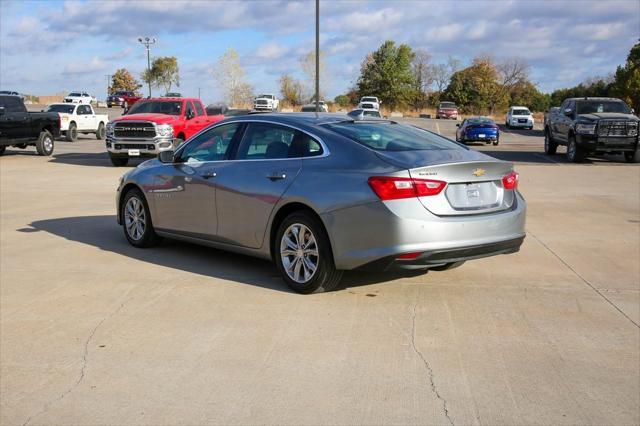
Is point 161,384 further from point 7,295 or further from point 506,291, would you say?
point 506,291

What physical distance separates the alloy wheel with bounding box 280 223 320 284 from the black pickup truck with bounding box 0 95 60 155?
744 inches

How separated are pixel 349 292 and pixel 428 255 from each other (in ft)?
3.30

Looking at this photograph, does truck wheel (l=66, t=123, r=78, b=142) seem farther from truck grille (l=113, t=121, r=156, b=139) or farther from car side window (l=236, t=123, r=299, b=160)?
car side window (l=236, t=123, r=299, b=160)

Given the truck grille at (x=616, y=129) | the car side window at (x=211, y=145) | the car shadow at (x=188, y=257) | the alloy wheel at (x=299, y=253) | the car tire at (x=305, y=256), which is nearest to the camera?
the car tire at (x=305, y=256)

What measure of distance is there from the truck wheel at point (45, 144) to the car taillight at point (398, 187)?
21286mm

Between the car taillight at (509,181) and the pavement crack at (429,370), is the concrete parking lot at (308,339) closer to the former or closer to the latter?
the pavement crack at (429,370)

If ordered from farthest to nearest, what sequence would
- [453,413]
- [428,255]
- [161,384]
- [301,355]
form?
[428,255]
[301,355]
[161,384]
[453,413]

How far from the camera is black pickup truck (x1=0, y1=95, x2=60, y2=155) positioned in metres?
22.9

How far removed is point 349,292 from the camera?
6.66 metres

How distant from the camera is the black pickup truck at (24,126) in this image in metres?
22.9

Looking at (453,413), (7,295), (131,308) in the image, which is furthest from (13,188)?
(453,413)

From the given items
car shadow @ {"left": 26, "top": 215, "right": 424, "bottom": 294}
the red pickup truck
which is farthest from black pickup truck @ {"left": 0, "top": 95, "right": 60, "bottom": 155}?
car shadow @ {"left": 26, "top": 215, "right": 424, "bottom": 294}

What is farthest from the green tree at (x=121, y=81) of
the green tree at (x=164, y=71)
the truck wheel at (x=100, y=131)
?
the truck wheel at (x=100, y=131)

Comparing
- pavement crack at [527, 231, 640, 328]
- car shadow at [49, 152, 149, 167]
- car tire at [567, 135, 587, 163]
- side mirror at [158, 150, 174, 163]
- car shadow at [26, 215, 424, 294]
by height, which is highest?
side mirror at [158, 150, 174, 163]
